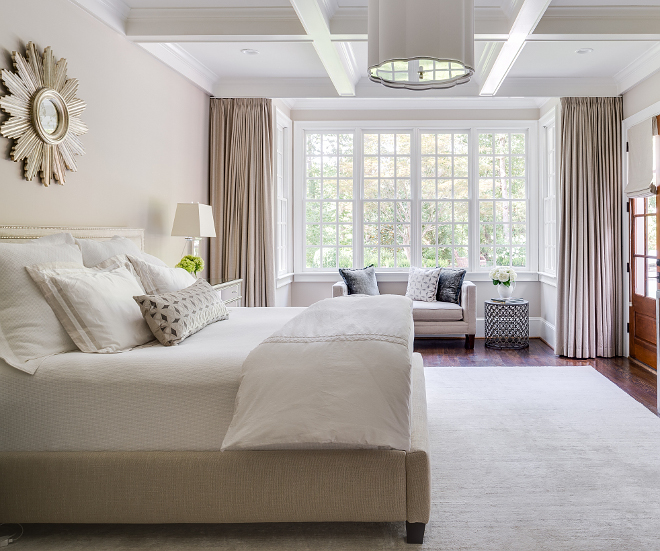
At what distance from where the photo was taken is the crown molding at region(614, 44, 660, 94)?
4715 mm

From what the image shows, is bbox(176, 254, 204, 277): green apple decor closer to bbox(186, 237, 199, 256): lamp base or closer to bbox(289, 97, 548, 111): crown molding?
bbox(186, 237, 199, 256): lamp base

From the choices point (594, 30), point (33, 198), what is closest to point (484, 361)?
point (594, 30)

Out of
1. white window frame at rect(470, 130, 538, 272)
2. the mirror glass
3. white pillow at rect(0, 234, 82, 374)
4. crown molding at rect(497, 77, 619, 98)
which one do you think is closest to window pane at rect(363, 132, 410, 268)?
white window frame at rect(470, 130, 538, 272)

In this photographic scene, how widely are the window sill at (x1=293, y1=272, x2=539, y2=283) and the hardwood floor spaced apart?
754mm

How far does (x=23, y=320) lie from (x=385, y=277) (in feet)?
16.4

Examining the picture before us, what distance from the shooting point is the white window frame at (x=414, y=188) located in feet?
22.2

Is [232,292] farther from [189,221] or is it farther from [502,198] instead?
[502,198]

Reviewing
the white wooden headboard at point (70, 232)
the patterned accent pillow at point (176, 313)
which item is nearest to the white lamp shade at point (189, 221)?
the white wooden headboard at point (70, 232)

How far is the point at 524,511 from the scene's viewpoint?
7.80ft

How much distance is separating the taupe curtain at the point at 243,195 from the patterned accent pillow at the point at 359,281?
0.93 metres

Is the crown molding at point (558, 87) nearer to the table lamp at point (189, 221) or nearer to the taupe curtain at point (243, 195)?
the taupe curtain at point (243, 195)

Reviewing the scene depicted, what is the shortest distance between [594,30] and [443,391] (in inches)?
109

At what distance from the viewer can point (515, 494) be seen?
254 centimetres

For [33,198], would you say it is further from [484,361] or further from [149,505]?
[484,361]
